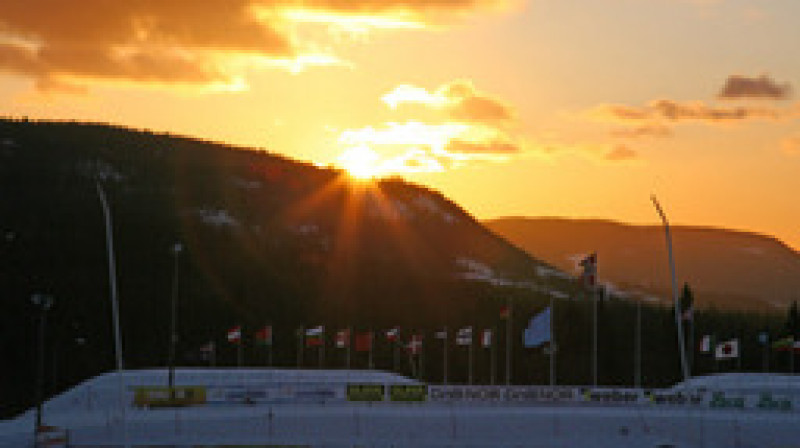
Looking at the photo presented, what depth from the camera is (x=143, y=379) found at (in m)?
106

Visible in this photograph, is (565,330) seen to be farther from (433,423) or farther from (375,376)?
(433,423)

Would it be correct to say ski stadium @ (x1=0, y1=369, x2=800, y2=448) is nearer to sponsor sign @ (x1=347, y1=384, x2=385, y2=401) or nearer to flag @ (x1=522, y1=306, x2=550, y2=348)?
sponsor sign @ (x1=347, y1=384, x2=385, y2=401)

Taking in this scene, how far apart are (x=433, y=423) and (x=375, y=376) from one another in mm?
40927

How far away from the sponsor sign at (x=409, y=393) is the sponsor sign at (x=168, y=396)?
40.3ft

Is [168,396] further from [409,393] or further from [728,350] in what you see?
[728,350]

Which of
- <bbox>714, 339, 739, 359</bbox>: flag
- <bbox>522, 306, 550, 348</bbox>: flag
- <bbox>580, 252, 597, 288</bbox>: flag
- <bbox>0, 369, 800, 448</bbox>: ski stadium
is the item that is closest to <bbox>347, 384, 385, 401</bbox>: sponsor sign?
<bbox>0, 369, 800, 448</bbox>: ski stadium

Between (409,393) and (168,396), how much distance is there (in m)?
15.4

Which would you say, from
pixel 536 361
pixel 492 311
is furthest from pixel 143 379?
pixel 492 311

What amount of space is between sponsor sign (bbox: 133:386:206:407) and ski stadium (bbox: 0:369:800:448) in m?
0.08

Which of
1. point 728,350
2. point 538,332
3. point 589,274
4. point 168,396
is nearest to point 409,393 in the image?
point 538,332

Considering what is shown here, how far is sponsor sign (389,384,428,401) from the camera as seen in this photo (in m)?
88.4

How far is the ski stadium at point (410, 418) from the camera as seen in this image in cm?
7338

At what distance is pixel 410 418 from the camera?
77.2 m

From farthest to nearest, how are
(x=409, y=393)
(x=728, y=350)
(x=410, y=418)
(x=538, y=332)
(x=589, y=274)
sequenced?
(x=728, y=350)
(x=589, y=274)
(x=409, y=393)
(x=538, y=332)
(x=410, y=418)
